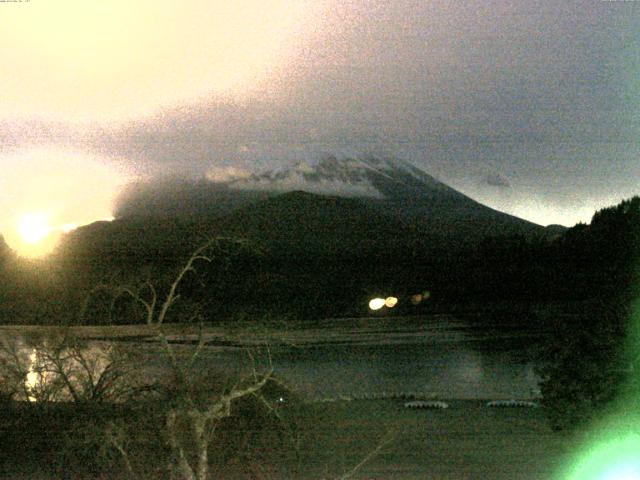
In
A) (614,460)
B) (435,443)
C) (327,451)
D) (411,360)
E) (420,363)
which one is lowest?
(614,460)

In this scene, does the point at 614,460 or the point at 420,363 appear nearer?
the point at 614,460

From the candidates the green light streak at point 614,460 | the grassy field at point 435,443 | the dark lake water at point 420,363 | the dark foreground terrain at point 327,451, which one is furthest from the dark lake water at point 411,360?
the green light streak at point 614,460

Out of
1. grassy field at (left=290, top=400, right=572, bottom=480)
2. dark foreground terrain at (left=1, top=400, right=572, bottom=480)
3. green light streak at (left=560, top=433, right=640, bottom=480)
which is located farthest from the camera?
grassy field at (left=290, top=400, right=572, bottom=480)

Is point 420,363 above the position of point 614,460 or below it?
above

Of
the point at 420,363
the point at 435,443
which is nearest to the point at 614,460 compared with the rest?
the point at 435,443

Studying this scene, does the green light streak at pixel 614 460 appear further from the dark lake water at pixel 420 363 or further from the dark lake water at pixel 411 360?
the dark lake water at pixel 420 363

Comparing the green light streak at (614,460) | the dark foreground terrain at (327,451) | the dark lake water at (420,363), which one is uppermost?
the dark lake water at (420,363)

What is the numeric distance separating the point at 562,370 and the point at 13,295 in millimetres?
14319

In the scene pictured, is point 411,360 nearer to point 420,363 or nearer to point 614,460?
point 420,363

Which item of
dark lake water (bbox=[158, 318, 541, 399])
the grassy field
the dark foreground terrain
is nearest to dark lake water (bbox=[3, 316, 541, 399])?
dark lake water (bbox=[158, 318, 541, 399])

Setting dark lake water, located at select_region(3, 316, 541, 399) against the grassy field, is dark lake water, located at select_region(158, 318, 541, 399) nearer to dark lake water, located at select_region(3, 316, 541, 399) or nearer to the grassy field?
dark lake water, located at select_region(3, 316, 541, 399)

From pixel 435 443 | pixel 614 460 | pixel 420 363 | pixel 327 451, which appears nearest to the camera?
pixel 614 460

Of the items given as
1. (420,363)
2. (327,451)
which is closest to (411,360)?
(420,363)

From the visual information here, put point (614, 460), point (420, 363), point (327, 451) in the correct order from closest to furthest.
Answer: point (614, 460), point (327, 451), point (420, 363)
